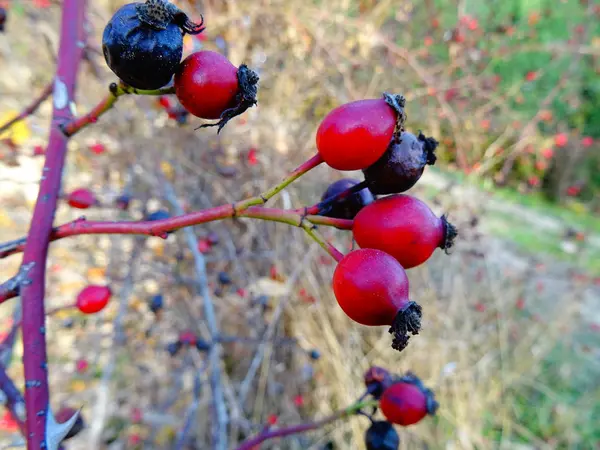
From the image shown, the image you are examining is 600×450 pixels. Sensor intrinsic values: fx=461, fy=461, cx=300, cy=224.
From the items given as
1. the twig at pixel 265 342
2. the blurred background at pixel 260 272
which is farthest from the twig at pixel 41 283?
the blurred background at pixel 260 272

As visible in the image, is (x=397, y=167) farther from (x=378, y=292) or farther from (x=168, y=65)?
(x=168, y=65)

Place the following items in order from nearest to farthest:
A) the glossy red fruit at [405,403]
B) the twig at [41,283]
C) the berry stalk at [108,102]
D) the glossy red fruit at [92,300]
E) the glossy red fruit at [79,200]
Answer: the twig at [41,283] < the berry stalk at [108,102] < the glossy red fruit at [405,403] < the glossy red fruit at [92,300] < the glossy red fruit at [79,200]

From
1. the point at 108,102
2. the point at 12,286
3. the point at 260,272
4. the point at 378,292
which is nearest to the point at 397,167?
the point at 378,292

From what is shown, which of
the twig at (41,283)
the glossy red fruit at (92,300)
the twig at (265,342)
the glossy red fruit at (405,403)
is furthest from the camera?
the twig at (265,342)

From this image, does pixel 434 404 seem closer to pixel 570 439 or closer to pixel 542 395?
pixel 570 439

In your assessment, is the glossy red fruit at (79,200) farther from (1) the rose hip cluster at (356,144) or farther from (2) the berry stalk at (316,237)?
(2) the berry stalk at (316,237)

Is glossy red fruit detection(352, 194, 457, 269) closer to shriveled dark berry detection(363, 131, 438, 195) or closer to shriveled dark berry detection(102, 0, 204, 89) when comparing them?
shriveled dark berry detection(363, 131, 438, 195)
